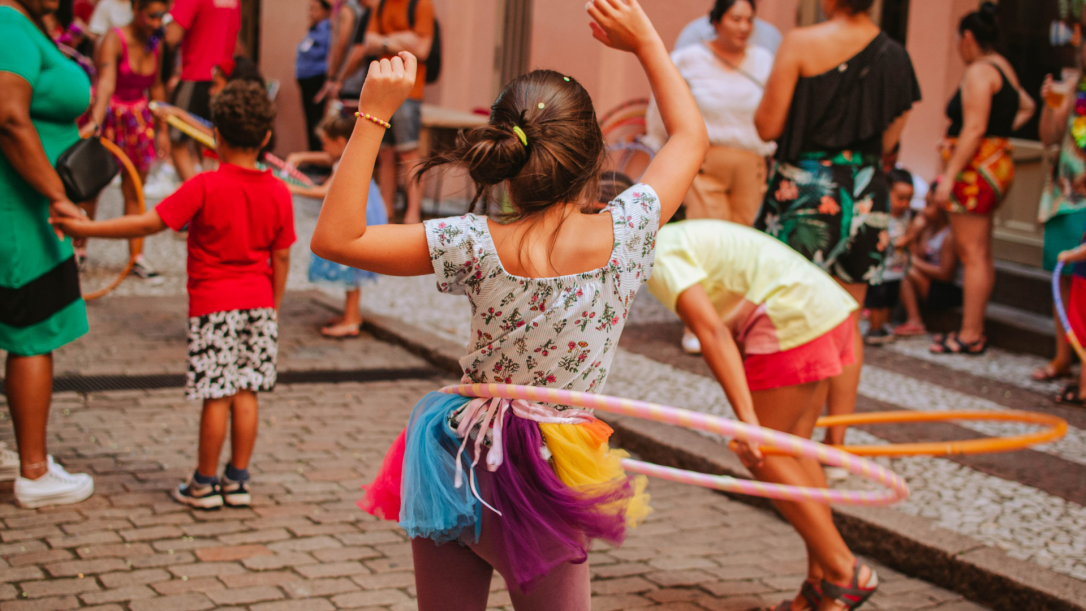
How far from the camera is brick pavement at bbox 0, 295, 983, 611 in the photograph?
3484 mm

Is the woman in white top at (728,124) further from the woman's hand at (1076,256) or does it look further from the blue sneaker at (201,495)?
the blue sneaker at (201,495)

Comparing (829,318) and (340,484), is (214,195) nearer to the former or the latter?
(340,484)

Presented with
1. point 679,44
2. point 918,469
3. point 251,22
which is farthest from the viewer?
point 251,22

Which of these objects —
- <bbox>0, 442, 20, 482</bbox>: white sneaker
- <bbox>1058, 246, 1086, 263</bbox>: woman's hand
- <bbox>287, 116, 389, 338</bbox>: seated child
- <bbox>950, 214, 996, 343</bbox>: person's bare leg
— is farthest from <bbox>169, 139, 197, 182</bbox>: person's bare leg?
<bbox>1058, 246, 1086, 263</bbox>: woman's hand

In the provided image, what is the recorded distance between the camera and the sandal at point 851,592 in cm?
345

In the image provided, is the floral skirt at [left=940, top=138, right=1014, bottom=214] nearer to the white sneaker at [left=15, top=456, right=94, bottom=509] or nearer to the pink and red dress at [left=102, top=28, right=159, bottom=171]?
the white sneaker at [left=15, top=456, right=94, bottom=509]

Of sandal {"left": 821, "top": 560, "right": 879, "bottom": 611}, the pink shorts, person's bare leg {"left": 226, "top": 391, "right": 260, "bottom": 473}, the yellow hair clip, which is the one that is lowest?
sandal {"left": 821, "top": 560, "right": 879, "bottom": 611}

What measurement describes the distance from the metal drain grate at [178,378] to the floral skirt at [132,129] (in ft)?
12.6

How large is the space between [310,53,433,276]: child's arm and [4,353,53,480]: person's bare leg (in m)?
2.52

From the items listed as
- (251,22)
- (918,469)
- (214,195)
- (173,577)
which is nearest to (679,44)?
(918,469)

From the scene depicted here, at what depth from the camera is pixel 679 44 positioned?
7.59 metres

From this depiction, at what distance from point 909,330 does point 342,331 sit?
4308 mm

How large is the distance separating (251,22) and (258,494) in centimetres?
1462

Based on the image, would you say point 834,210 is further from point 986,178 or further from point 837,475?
point 986,178
